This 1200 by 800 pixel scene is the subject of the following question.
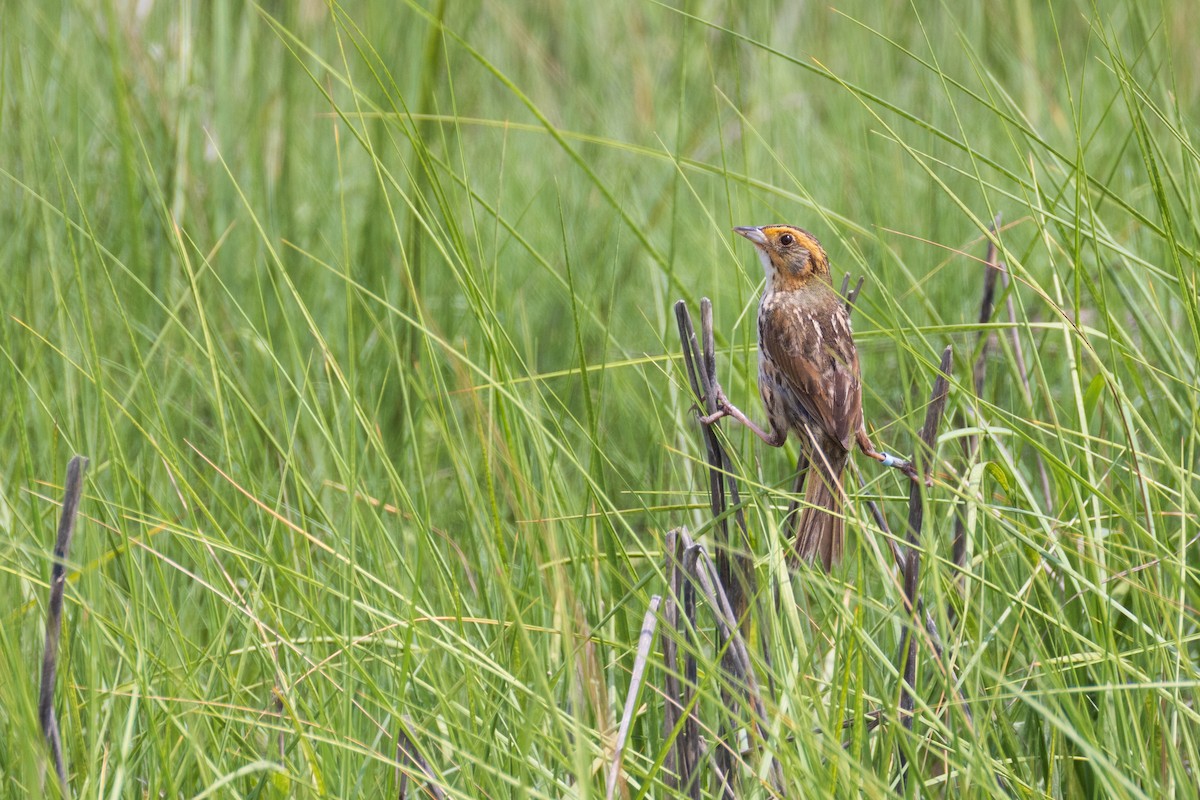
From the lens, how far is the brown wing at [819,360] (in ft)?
8.27

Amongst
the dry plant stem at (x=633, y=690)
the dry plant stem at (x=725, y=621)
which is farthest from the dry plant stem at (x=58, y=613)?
the dry plant stem at (x=725, y=621)

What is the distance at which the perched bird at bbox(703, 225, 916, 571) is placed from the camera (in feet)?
7.55

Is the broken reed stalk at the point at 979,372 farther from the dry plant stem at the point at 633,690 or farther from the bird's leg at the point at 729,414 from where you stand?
the dry plant stem at the point at 633,690

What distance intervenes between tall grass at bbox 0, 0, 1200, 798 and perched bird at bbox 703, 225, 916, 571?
109 millimetres

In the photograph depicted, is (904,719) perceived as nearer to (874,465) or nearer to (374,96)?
(874,465)

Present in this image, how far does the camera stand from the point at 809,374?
104 inches

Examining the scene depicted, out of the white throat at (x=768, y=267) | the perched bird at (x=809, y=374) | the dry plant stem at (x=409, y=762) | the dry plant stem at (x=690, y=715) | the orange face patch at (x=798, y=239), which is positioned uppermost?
the orange face patch at (x=798, y=239)

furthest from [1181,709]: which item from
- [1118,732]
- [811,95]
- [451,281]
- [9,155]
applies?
[811,95]

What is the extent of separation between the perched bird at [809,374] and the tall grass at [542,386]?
11cm

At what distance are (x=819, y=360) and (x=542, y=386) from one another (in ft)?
1.91

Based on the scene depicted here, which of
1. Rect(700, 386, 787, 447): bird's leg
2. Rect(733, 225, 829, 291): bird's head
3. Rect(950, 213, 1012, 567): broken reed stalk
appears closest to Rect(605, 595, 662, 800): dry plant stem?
Rect(700, 386, 787, 447): bird's leg

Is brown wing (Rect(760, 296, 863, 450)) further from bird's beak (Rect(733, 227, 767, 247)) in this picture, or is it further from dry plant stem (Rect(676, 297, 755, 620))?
dry plant stem (Rect(676, 297, 755, 620))

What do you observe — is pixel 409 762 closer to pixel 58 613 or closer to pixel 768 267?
A: pixel 58 613

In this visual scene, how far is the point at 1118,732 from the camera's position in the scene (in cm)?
193
